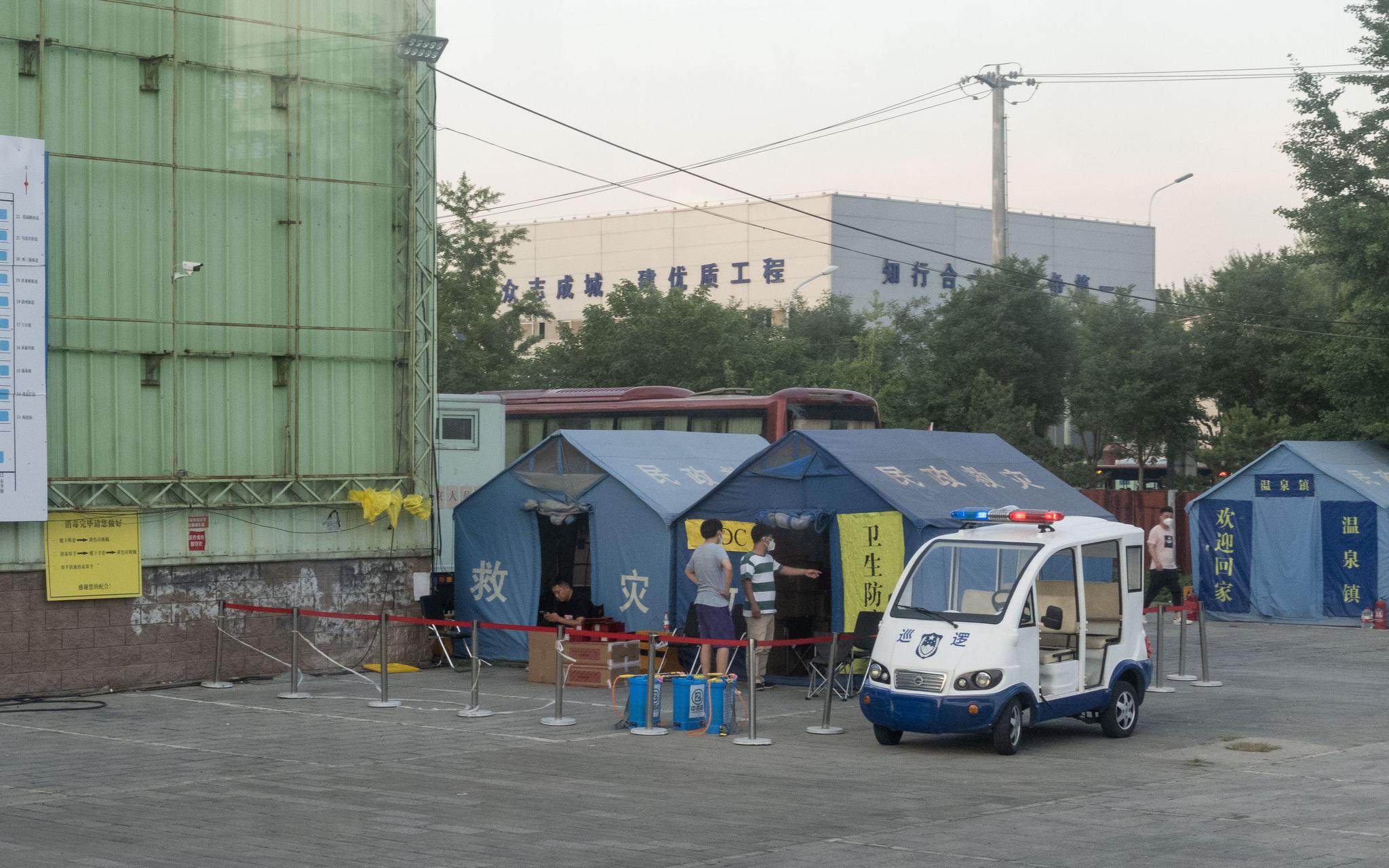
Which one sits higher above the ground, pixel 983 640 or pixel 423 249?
pixel 423 249

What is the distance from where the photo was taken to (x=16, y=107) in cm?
1723

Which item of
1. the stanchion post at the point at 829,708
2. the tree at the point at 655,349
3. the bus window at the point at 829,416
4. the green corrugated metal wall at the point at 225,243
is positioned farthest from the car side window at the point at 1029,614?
the tree at the point at 655,349

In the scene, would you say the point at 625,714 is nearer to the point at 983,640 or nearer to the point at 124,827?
the point at 983,640

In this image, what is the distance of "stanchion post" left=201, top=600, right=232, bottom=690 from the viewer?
18.3 metres

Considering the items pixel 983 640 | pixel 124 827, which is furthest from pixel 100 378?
pixel 983 640

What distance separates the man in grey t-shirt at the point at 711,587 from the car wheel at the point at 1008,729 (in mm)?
4037

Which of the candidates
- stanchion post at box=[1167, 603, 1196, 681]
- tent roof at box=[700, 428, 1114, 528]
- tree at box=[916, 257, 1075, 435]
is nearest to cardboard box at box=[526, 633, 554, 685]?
tent roof at box=[700, 428, 1114, 528]

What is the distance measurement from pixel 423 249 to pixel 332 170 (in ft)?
4.89

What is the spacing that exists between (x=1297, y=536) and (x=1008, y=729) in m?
14.7

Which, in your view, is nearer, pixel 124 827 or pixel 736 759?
pixel 124 827

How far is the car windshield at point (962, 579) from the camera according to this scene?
13.7 meters

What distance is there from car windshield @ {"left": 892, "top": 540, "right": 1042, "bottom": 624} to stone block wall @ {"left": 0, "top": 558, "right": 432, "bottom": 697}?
317 inches

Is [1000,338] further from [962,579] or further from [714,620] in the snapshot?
[962,579]

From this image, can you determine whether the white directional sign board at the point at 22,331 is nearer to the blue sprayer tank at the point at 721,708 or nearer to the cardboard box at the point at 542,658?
the cardboard box at the point at 542,658
